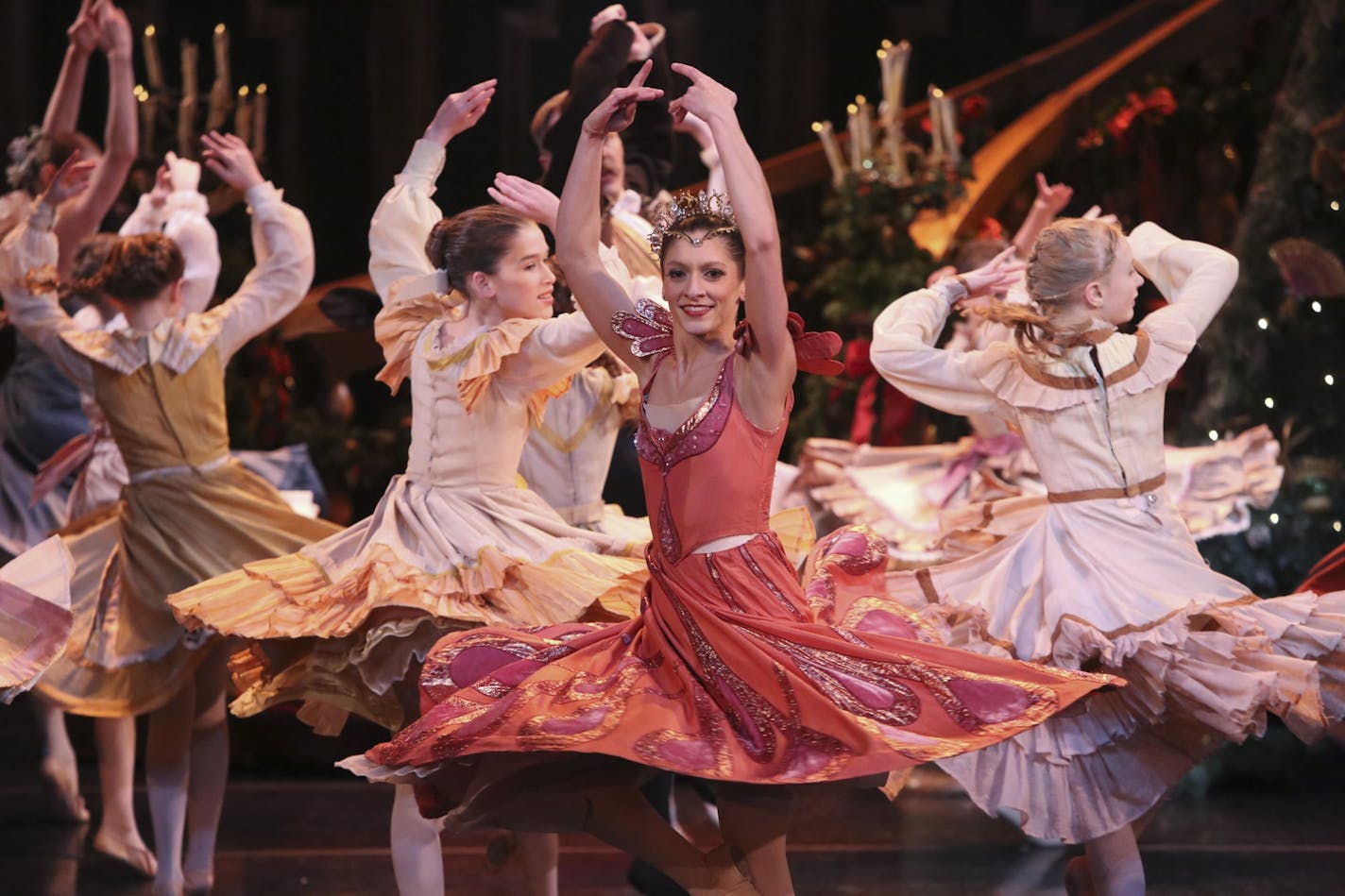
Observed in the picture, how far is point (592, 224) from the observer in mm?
3045

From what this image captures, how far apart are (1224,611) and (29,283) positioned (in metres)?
2.87

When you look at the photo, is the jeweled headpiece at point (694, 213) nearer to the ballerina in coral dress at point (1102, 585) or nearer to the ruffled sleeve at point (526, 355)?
the ruffled sleeve at point (526, 355)

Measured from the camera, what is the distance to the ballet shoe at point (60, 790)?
5.20m

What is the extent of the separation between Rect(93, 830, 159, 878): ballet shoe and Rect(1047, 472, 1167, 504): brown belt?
2439 mm

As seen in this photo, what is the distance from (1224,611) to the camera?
3.29 m

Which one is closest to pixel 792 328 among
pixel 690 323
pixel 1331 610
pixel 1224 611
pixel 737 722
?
pixel 690 323

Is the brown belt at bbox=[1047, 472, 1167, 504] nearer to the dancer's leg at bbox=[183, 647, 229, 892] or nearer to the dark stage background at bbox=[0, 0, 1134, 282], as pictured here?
the dancer's leg at bbox=[183, 647, 229, 892]

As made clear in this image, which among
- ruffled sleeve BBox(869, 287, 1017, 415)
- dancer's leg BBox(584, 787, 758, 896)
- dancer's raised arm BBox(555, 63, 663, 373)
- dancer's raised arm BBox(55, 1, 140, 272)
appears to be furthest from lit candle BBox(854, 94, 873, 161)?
dancer's leg BBox(584, 787, 758, 896)

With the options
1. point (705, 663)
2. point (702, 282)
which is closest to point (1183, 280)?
point (702, 282)

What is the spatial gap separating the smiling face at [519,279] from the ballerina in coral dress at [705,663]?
63 centimetres

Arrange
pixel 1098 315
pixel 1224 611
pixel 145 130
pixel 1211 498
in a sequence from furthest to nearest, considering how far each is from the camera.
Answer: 1. pixel 145 130
2. pixel 1211 498
3. pixel 1098 315
4. pixel 1224 611

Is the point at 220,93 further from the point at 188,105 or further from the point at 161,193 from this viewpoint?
the point at 161,193

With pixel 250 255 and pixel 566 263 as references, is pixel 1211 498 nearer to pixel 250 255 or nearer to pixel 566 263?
pixel 566 263

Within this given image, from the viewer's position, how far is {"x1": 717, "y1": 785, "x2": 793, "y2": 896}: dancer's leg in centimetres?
280
